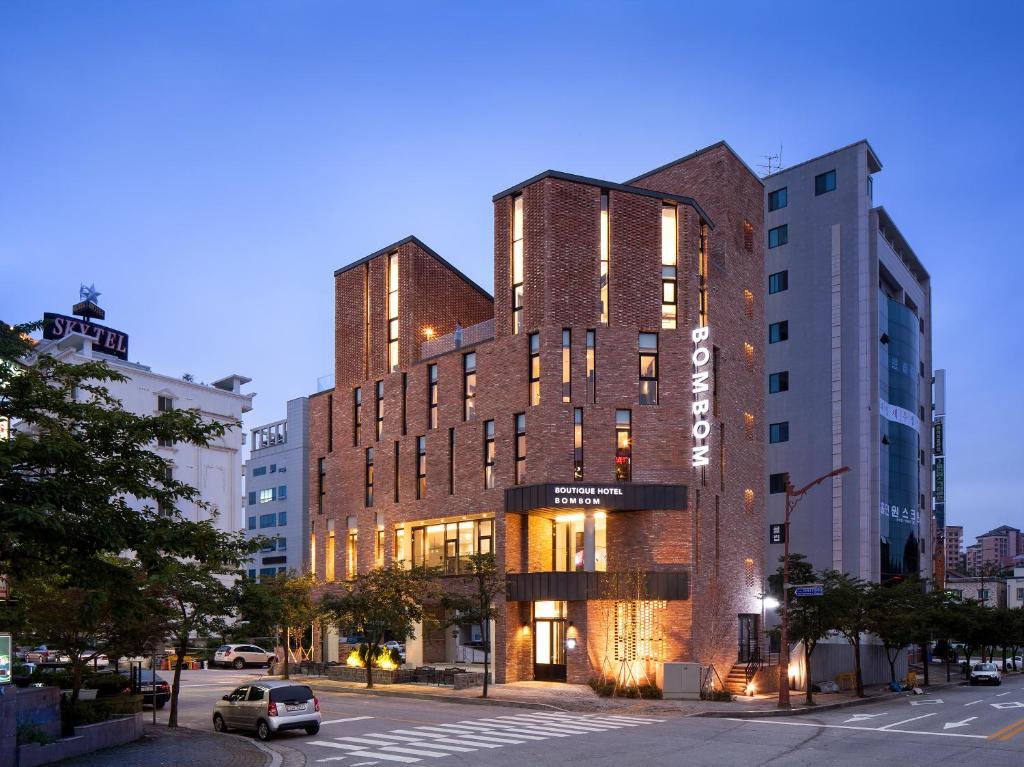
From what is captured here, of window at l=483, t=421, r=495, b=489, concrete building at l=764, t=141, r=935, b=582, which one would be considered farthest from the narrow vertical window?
concrete building at l=764, t=141, r=935, b=582

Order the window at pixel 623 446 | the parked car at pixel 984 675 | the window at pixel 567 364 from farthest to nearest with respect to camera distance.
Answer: the parked car at pixel 984 675, the window at pixel 567 364, the window at pixel 623 446

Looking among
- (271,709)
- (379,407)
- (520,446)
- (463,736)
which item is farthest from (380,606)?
(463,736)

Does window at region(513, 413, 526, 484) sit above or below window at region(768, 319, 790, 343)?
below

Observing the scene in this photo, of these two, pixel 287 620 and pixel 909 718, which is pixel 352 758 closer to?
pixel 909 718

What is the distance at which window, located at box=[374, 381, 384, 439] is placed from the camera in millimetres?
61125

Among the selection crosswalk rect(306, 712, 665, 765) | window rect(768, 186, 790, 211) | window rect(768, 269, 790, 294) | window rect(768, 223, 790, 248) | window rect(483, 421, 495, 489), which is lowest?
crosswalk rect(306, 712, 665, 765)

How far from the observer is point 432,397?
5728 cm

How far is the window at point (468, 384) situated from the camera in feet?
178

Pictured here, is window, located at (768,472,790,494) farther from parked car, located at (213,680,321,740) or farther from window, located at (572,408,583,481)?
parked car, located at (213,680,321,740)

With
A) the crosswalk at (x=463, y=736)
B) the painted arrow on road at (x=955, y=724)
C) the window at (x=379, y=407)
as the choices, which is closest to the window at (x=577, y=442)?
the crosswalk at (x=463, y=736)

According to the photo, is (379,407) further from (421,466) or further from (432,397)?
(421,466)

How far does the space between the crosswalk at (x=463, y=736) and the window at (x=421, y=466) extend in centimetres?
2121

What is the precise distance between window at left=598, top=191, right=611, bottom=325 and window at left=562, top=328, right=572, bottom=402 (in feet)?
6.79

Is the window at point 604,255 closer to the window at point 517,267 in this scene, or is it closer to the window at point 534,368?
the window at point 534,368
